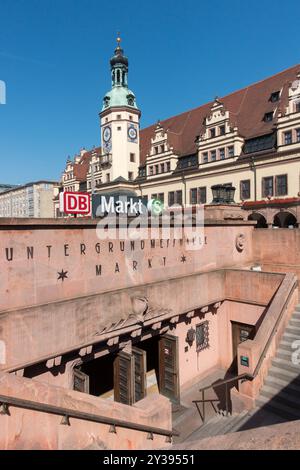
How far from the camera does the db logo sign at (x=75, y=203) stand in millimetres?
11812

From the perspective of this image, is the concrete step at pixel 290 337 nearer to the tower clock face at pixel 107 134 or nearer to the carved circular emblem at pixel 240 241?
the carved circular emblem at pixel 240 241

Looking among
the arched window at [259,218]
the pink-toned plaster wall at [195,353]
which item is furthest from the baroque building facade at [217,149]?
the pink-toned plaster wall at [195,353]

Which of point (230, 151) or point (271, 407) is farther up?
point (230, 151)

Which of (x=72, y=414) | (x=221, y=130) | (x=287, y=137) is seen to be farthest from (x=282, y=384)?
(x=221, y=130)

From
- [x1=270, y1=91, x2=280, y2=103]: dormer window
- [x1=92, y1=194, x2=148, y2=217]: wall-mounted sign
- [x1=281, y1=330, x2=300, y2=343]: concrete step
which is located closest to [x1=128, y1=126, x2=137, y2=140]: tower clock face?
[x1=270, y1=91, x2=280, y2=103]: dormer window

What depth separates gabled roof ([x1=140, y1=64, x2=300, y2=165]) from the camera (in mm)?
35812

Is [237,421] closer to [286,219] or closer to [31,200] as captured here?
[286,219]

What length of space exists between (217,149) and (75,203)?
96.7 feet

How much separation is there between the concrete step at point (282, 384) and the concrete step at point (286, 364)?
537mm

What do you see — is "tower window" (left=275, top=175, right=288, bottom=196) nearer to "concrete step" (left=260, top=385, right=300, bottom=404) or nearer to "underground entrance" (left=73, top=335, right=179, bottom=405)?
"underground entrance" (left=73, top=335, right=179, bottom=405)

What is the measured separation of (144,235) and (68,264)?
3.92 meters

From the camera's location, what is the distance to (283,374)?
1187 centimetres

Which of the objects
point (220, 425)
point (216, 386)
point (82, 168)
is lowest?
point (220, 425)

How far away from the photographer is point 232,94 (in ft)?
147
